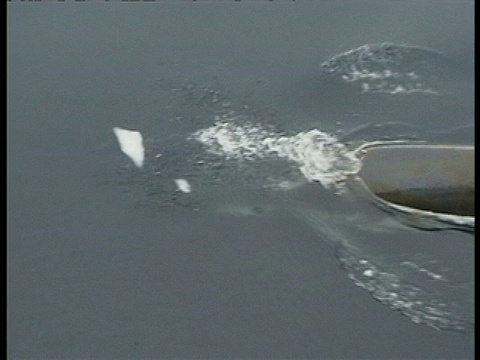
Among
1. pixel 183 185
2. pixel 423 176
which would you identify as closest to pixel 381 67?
pixel 423 176

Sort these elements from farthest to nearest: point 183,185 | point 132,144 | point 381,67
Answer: point 381,67 < point 132,144 < point 183,185

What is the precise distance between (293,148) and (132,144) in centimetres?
135

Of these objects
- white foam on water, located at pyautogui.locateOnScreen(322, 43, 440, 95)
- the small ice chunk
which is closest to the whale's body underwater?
white foam on water, located at pyautogui.locateOnScreen(322, 43, 440, 95)

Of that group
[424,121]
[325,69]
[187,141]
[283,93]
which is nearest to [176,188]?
[187,141]

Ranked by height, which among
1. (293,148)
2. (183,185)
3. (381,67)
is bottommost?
(183,185)

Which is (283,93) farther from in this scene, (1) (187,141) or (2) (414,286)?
(2) (414,286)

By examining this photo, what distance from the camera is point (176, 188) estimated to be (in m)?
5.50

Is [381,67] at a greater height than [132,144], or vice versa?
[381,67]

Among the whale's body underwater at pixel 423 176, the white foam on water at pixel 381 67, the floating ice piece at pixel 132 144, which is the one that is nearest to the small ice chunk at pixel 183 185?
the floating ice piece at pixel 132 144

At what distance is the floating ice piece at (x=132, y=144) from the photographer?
563 cm

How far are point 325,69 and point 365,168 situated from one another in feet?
3.47

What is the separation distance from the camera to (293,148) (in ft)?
18.7

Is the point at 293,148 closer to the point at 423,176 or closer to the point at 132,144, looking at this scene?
the point at 423,176

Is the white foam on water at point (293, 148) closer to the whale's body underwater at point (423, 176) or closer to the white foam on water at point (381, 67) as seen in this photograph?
the whale's body underwater at point (423, 176)
